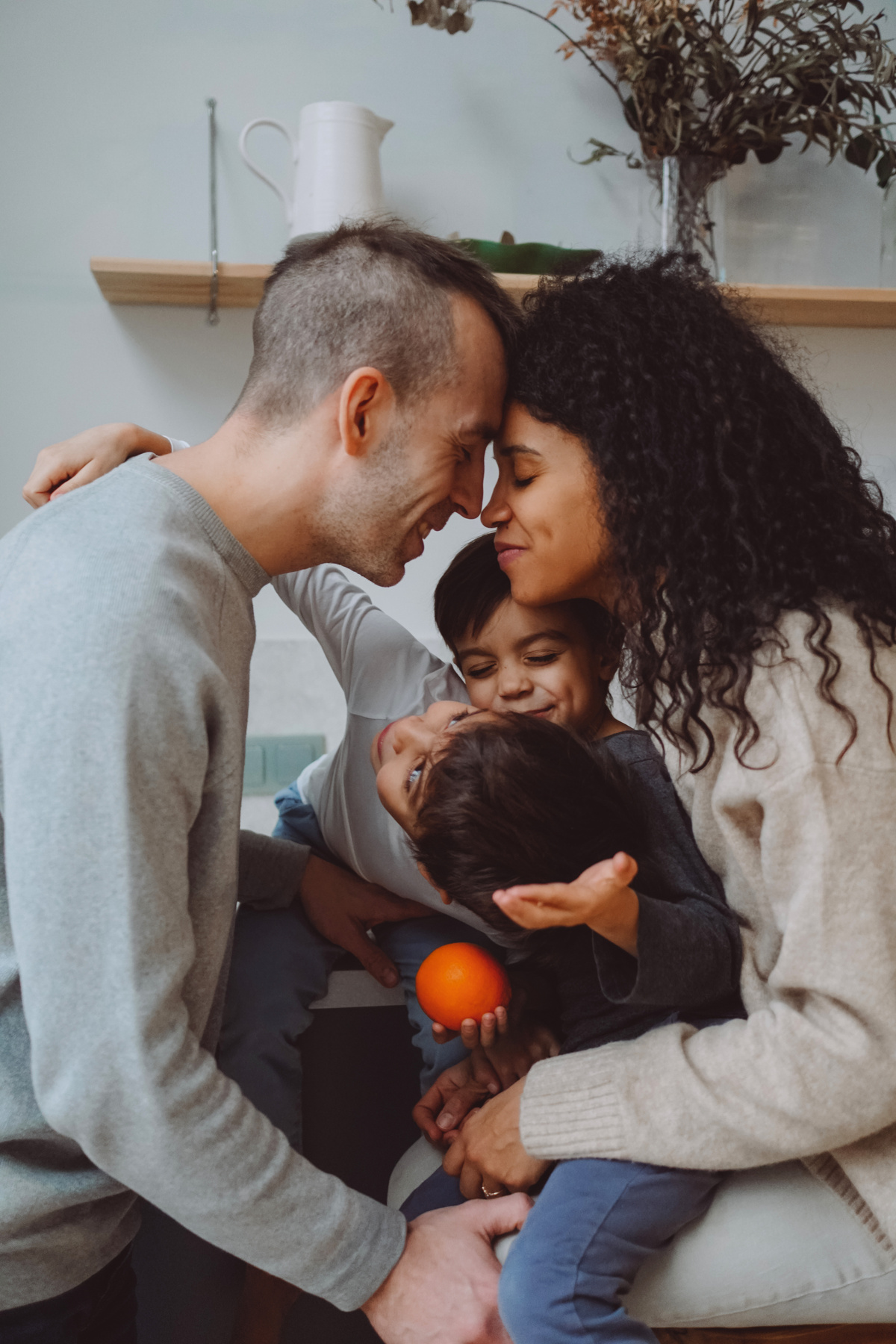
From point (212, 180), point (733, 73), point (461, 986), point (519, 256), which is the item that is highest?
point (733, 73)

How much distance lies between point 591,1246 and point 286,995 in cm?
46

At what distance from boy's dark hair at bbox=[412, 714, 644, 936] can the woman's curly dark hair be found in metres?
0.10

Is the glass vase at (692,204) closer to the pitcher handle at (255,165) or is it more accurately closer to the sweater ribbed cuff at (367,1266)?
the pitcher handle at (255,165)

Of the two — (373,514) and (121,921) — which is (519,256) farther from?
(121,921)

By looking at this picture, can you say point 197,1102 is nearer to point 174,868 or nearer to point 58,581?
point 174,868

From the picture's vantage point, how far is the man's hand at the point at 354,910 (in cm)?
128

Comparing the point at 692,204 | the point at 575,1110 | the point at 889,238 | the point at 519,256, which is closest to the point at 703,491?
the point at 575,1110

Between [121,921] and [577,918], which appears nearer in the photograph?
[121,921]

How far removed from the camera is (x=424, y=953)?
4.15 ft

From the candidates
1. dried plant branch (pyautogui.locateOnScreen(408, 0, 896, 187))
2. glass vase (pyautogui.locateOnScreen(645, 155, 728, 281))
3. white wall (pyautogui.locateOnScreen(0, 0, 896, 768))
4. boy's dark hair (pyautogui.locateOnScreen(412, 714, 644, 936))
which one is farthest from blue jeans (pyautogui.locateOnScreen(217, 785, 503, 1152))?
dried plant branch (pyautogui.locateOnScreen(408, 0, 896, 187))

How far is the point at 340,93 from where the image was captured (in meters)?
1.82

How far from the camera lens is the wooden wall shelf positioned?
161 centimetres

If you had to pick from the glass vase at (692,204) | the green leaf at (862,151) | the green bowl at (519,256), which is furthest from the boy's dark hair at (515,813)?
the green leaf at (862,151)

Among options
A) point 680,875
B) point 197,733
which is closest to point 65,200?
point 197,733
